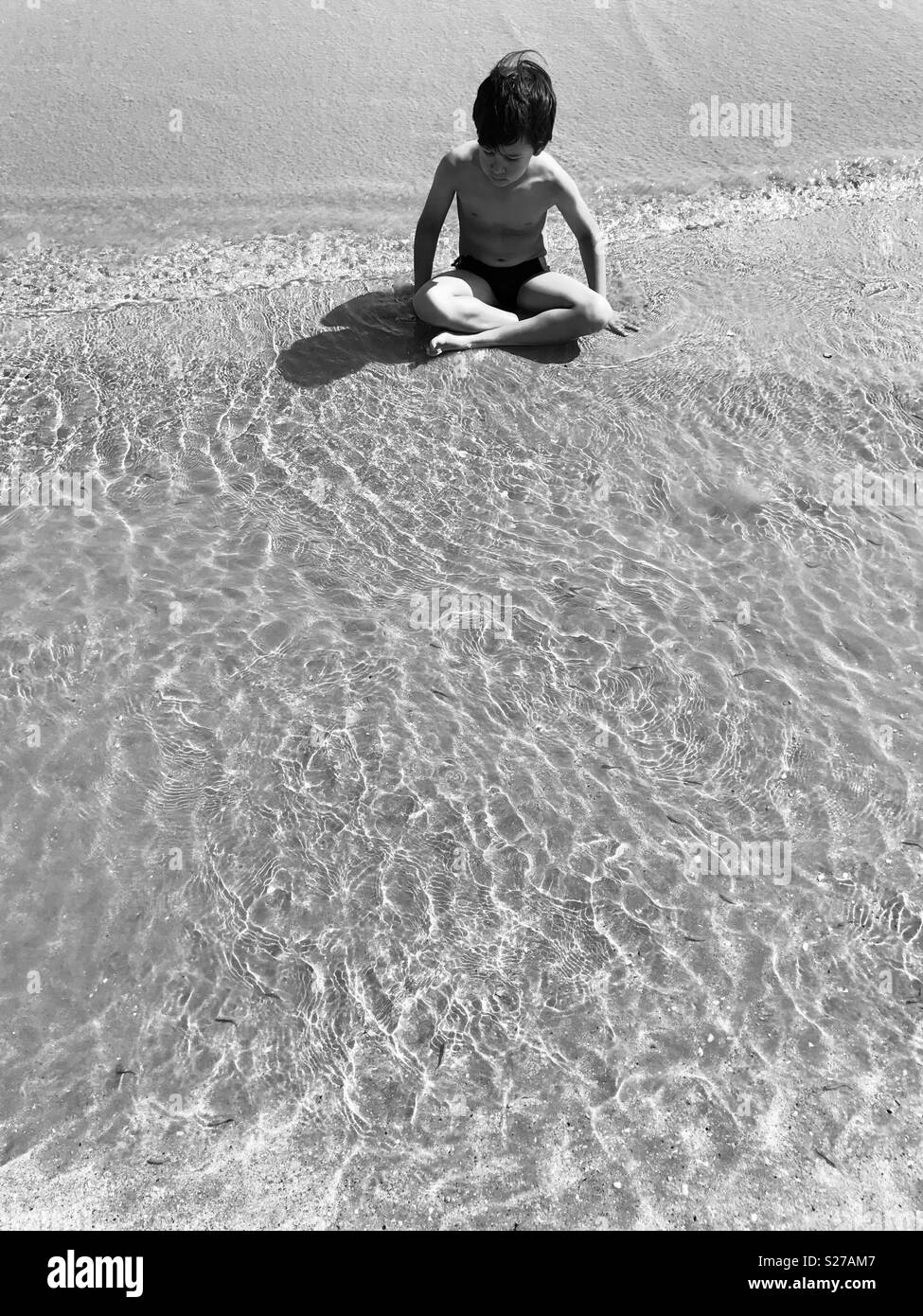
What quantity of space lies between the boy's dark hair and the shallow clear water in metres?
0.92

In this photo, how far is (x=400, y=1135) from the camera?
8.34ft

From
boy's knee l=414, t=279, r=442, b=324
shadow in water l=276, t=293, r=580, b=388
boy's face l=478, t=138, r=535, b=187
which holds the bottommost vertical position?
shadow in water l=276, t=293, r=580, b=388

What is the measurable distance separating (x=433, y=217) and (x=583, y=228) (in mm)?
652

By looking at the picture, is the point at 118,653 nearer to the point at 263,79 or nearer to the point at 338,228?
the point at 338,228

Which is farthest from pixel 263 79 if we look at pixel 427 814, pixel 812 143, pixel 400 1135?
pixel 400 1135

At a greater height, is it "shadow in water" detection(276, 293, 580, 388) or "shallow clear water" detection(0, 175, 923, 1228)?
"shadow in water" detection(276, 293, 580, 388)

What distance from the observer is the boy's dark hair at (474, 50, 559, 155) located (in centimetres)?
385

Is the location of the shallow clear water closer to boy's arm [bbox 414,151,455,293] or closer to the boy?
the boy

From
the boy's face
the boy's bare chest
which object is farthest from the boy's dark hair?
the boy's bare chest

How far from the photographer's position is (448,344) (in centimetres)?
453

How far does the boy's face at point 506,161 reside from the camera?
402cm

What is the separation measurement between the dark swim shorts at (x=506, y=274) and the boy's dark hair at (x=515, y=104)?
72 centimetres

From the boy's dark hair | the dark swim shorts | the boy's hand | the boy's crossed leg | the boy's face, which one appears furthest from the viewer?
the boy's hand

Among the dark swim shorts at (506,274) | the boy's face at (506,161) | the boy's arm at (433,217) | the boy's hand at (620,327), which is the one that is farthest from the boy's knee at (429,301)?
the boy's hand at (620,327)
